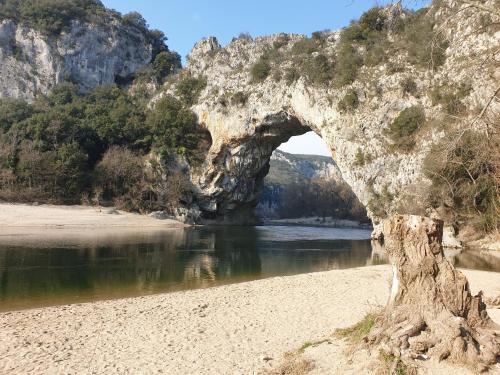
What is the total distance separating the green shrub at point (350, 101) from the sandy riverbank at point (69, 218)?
74.9ft

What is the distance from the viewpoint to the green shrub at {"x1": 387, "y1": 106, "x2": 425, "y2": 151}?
1291 inches

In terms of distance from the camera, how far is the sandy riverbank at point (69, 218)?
Answer: 35.2 metres

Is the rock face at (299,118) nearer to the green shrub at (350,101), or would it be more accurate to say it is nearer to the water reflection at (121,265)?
the green shrub at (350,101)

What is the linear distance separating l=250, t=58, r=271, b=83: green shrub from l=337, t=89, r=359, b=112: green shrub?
13576 millimetres

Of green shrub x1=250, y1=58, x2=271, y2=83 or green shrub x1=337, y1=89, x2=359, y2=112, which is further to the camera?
green shrub x1=250, y1=58, x2=271, y2=83

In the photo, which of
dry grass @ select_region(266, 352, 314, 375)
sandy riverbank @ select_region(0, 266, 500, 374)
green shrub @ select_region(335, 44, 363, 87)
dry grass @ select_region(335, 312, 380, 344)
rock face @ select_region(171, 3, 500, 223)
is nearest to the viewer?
dry grass @ select_region(266, 352, 314, 375)

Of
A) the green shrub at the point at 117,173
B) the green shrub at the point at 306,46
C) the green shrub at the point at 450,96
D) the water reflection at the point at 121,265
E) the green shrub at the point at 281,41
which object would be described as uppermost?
the green shrub at the point at 281,41

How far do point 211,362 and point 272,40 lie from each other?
51.3 meters

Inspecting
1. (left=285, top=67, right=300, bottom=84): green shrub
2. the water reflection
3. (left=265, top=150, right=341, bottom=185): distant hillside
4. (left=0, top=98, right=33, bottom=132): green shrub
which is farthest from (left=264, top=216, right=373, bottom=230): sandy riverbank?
(left=265, top=150, right=341, bottom=185): distant hillside

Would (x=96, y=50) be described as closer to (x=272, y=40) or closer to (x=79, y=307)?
(x=272, y=40)


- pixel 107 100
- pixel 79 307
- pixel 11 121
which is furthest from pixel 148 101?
pixel 79 307

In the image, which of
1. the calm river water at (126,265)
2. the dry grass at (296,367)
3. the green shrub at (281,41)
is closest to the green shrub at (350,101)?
the calm river water at (126,265)

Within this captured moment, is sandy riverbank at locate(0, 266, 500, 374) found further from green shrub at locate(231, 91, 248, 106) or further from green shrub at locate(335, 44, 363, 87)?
green shrub at locate(231, 91, 248, 106)

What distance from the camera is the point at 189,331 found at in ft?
28.5
